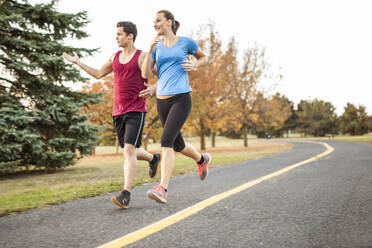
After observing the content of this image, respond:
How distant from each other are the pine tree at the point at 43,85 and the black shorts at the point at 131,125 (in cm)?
612

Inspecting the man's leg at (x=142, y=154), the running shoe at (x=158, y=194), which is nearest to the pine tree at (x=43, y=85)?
the man's leg at (x=142, y=154)

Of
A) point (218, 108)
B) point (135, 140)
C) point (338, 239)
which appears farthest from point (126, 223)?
point (218, 108)

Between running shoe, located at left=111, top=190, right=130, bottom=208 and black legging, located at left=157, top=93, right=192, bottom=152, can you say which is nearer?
running shoe, located at left=111, top=190, right=130, bottom=208

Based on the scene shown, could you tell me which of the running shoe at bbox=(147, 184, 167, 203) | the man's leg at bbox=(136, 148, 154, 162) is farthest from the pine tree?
the running shoe at bbox=(147, 184, 167, 203)

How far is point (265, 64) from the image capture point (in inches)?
1190

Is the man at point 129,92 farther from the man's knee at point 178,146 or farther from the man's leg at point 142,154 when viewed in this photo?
the man's knee at point 178,146

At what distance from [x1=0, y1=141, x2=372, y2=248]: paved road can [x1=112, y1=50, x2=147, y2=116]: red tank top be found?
1200mm

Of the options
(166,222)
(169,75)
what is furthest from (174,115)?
(166,222)

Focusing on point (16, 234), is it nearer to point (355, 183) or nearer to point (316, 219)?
point (316, 219)

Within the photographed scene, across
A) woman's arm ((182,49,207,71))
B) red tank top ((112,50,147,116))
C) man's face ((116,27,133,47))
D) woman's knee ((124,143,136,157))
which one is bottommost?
woman's knee ((124,143,136,157))

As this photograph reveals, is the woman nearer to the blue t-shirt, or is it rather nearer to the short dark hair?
the blue t-shirt

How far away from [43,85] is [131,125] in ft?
24.5

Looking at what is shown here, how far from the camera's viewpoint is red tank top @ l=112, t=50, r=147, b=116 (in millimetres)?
3973

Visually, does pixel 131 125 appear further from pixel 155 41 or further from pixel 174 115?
pixel 155 41
